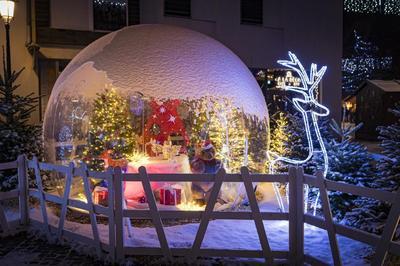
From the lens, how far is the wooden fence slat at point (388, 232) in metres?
4.66

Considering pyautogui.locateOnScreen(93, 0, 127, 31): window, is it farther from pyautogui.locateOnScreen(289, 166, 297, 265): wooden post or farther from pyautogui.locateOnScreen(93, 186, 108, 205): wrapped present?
pyautogui.locateOnScreen(289, 166, 297, 265): wooden post

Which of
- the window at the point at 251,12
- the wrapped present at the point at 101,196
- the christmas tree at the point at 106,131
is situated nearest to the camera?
the wrapped present at the point at 101,196

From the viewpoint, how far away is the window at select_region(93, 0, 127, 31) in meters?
15.5

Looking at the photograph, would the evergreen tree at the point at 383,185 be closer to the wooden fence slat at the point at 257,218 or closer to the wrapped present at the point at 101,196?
the wooden fence slat at the point at 257,218

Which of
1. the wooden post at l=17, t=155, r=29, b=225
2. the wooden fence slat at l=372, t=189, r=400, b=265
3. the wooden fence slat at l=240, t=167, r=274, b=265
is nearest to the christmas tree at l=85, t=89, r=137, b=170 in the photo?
the wooden post at l=17, t=155, r=29, b=225

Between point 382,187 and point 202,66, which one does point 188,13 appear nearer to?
point 202,66

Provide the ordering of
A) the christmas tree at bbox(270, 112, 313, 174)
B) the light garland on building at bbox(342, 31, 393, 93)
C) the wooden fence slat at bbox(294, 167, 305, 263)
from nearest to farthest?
1. the wooden fence slat at bbox(294, 167, 305, 263)
2. the christmas tree at bbox(270, 112, 313, 174)
3. the light garland on building at bbox(342, 31, 393, 93)

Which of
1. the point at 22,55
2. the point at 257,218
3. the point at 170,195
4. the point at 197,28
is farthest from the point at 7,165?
the point at 197,28

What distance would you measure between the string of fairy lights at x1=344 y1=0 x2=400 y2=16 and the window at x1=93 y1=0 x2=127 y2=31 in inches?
977

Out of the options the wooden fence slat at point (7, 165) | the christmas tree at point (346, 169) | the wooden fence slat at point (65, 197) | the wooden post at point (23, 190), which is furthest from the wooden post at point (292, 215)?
the wooden fence slat at point (7, 165)

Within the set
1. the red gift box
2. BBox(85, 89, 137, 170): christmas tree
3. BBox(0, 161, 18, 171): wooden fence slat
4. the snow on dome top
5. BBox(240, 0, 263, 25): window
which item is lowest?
the red gift box

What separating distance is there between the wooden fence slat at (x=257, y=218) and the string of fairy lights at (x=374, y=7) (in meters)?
32.8

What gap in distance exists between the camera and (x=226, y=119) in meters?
9.45

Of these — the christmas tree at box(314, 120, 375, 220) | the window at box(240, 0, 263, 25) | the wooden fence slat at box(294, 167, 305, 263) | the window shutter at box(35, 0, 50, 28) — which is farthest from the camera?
the window at box(240, 0, 263, 25)
